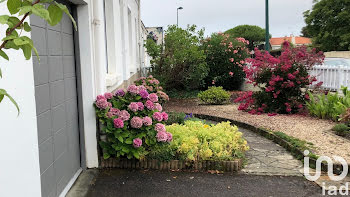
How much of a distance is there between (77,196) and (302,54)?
7221 millimetres

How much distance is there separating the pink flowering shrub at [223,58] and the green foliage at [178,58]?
2.13 metres

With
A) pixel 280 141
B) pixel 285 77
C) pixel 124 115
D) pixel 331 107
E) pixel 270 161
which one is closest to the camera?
pixel 124 115

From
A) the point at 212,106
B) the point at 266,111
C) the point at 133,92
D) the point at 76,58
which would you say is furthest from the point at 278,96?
the point at 76,58

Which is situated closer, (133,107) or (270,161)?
(133,107)

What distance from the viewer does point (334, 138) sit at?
6438 millimetres

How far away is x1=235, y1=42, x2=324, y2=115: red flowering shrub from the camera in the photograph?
8938 millimetres

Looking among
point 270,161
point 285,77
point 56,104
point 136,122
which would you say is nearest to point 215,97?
point 285,77

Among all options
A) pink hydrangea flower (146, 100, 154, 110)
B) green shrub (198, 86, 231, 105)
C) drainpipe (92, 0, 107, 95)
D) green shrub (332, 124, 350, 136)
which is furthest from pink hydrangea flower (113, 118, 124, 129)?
green shrub (198, 86, 231, 105)

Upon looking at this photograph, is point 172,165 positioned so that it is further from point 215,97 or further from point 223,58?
point 223,58

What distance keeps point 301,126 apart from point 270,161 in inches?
101

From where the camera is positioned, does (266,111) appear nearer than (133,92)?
Result: No

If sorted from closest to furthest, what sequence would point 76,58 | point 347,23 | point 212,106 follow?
point 76,58 → point 212,106 → point 347,23

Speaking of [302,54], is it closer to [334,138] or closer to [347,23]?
[334,138]

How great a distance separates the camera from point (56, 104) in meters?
3.74
